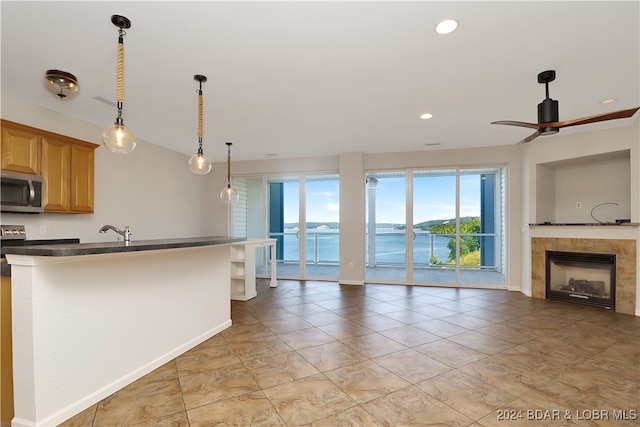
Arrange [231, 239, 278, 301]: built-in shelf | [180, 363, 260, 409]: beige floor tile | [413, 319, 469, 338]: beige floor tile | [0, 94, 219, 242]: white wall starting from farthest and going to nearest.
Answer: [231, 239, 278, 301]: built-in shelf < [0, 94, 219, 242]: white wall < [413, 319, 469, 338]: beige floor tile < [180, 363, 260, 409]: beige floor tile

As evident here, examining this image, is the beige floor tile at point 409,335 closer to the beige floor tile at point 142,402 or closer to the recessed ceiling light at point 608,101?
the beige floor tile at point 142,402

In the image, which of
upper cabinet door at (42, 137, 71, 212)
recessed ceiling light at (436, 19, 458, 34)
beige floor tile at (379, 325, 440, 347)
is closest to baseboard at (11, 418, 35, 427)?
upper cabinet door at (42, 137, 71, 212)

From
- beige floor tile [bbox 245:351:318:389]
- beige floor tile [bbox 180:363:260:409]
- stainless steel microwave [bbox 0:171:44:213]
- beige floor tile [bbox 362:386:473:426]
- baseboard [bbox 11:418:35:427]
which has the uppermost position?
stainless steel microwave [bbox 0:171:44:213]

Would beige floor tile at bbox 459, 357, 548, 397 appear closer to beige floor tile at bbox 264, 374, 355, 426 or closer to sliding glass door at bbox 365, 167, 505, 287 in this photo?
beige floor tile at bbox 264, 374, 355, 426

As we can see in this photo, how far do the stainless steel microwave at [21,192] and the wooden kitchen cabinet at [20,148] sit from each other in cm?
9

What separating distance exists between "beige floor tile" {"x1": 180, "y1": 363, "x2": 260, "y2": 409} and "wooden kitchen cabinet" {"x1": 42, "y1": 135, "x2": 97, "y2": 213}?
283 cm

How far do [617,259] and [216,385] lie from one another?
18.5 ft

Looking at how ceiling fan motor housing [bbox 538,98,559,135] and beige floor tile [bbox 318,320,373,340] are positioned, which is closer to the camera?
ceiling fan motor housing [bbox 538,98,559,135]

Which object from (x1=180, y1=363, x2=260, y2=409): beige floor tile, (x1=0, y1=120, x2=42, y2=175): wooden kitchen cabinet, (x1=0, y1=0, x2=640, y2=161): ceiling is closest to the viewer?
(x1=0, y1=0, x2=640, y2=161): ceiling

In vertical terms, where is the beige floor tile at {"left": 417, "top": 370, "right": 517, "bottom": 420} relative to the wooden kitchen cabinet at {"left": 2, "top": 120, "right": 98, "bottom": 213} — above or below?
below

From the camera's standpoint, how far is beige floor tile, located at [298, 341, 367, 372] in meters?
2.69

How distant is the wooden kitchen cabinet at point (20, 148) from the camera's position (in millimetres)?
3162

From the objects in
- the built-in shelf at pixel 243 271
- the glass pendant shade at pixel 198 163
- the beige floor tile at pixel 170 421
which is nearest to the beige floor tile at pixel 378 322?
the built-in shelf at pixel 243 271

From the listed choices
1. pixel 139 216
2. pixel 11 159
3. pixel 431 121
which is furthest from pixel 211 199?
pixel 431 121
